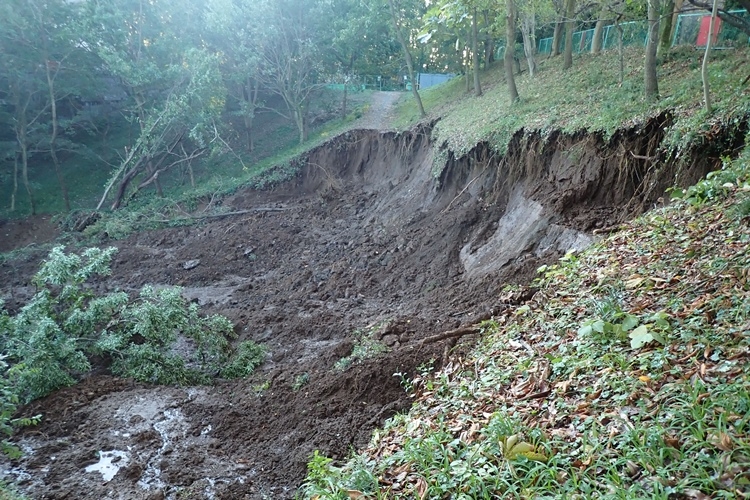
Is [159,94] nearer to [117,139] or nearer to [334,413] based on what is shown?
[117,139]

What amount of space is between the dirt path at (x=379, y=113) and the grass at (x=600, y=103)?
475cm

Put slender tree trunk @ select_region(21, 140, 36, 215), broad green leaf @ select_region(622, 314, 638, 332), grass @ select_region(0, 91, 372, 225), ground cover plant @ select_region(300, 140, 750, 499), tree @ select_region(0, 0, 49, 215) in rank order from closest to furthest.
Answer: ground cover plant @ select_region(300, 140, 750, 499), broad green leaf @ select_region(622, 314, 638, 332), tree @ select_region(0, 0, 49, 215), slender tree trunk @ select_region(21, 140, 36, 215), grass @ select_region(0, 91, 372, 225)

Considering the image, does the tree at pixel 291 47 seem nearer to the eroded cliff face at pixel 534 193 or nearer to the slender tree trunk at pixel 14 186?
the eroded cliff face at pixel 534 193

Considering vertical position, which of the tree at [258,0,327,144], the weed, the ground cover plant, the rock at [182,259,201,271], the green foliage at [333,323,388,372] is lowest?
the rock at [182,259,201,271]

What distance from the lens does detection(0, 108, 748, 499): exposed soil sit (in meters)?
5.78

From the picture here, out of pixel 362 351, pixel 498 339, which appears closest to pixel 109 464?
pixel 362 351

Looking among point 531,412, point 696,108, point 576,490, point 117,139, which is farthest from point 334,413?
point 117,139

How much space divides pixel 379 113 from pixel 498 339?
22.8 meters

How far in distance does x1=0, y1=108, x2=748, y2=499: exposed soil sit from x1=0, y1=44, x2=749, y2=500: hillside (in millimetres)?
41

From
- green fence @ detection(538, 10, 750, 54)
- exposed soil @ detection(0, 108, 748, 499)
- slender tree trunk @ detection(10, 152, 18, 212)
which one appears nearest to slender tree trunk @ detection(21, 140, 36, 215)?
slender tree trunk @ detection(10, 152, 18, 212)

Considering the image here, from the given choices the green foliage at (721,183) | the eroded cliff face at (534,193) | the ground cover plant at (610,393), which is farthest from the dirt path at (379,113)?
the ground cover plant at (610,393)

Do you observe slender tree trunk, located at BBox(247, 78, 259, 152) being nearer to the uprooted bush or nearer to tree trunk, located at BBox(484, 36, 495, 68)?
tree trunk, located at BBox(484, 36, 495, 68)

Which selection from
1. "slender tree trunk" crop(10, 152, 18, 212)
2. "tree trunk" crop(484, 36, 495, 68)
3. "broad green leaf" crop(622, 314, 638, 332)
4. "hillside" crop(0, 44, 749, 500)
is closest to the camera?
"hillside" crop(0, 44, 749, 500)

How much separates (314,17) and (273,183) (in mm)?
8957
